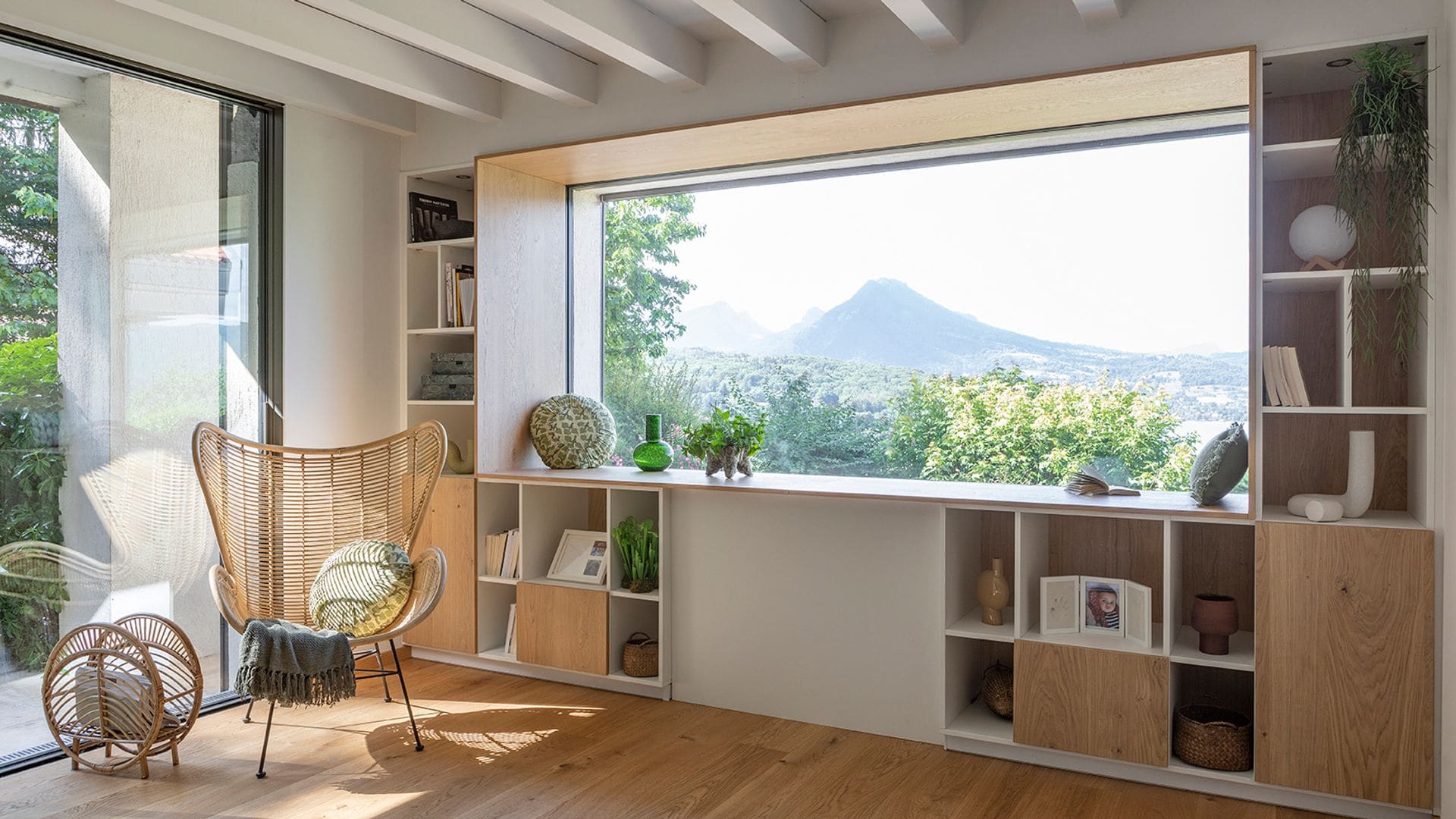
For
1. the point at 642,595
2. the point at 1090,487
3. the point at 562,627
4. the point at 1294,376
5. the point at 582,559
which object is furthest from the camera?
the point at 582,559

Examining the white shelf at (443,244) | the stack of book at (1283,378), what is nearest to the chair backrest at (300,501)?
the white shelf at (443,244)

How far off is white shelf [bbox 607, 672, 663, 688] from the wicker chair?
2.49ft

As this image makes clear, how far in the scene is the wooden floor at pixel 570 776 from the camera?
8.99 feet

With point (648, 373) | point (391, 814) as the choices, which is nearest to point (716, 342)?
point (648, 373)

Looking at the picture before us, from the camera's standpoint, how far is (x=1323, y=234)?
278 cm

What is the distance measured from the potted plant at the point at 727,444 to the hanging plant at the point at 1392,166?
2.03m

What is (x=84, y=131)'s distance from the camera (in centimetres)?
320

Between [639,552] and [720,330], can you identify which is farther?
[720,330]

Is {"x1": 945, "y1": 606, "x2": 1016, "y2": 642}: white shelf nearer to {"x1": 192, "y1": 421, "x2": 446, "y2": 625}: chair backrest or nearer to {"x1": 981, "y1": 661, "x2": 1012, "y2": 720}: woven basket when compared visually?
{"x1": 981, "y1": 661, "x2": 1012, "y2": 720}: woven basket

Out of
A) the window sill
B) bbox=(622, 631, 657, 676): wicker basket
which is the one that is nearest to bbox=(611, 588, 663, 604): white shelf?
bbox=(622, 631, 657, 676): wicker basket

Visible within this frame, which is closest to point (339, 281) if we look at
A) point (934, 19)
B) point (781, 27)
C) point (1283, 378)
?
point (781, 27)

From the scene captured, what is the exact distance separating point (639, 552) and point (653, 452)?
1.52 ft

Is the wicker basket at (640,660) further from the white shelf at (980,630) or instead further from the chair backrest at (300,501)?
the white shelf at (980,630)

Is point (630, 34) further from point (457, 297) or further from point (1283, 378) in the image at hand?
point (1283, 378)
